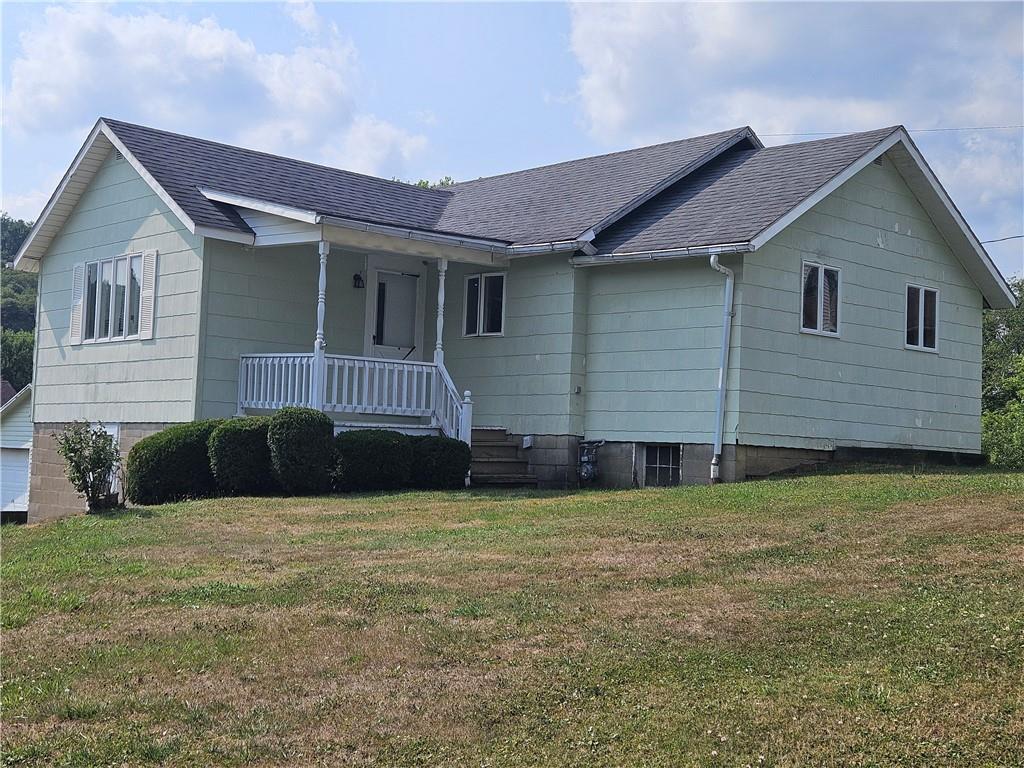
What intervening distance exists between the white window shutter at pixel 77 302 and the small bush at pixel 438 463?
778 cm

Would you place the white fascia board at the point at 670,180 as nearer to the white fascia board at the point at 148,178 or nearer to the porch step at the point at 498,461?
the porch step at the point at 498,461

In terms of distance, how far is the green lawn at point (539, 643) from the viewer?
6449 millimetres

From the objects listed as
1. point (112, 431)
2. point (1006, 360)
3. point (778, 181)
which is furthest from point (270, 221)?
point (1006, 360)

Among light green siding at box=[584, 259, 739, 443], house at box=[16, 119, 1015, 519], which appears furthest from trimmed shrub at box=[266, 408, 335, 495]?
light green siding at box=[584, 259, 739, 443]

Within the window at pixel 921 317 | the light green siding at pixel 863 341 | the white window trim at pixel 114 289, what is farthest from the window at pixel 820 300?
the white window trim at pixel 114 289

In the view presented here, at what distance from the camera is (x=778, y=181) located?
1858 centimetres

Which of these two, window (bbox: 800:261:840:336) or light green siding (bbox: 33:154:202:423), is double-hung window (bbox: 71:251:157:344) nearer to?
light green siding (bbox: 33:154:202:423)

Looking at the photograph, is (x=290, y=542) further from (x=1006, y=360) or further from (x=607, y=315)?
(x=1006, y=360)

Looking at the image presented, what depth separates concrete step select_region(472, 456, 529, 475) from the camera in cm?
1866

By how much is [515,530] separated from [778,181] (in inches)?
338

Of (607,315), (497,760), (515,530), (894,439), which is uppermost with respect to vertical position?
(607,315)

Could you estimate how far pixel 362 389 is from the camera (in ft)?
61.8

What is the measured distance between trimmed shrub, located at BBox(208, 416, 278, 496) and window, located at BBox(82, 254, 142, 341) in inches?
186

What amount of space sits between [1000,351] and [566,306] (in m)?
30.7
